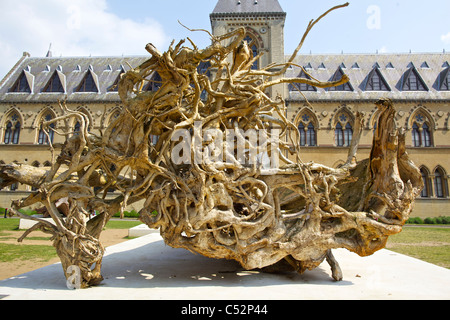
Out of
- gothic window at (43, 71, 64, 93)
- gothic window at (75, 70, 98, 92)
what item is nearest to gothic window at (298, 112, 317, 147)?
gothic window at (75, 70, 98, 92)

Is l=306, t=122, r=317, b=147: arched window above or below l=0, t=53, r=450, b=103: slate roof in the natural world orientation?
below

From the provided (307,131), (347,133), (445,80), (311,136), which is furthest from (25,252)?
(445,80)

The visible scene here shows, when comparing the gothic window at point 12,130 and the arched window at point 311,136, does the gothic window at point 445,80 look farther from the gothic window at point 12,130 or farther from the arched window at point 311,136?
the gothic window at point 12,130

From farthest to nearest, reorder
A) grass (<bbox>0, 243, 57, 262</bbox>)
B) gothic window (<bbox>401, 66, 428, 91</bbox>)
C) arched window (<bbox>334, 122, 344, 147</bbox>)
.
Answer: gothic window (<bbox>401, 66, 428, 91</bbox>) → arched window (<bbox>334, 122, 344, 147</bbox>) → grass (<bbox>0, 243, 57, 262</bbox>)

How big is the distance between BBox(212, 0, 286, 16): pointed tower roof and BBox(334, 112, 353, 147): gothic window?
42.3 feet

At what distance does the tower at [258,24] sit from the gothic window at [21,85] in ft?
73.1

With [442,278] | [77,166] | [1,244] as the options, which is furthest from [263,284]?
[1,244]

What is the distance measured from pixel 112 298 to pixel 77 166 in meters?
2.69

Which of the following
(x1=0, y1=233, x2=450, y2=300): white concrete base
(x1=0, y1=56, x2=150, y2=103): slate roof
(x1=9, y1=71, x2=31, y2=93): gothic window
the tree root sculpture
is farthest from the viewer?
(x1=9, y1=71, x2=31, y2=93): gothic window

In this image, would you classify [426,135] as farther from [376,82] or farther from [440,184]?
[376,82]

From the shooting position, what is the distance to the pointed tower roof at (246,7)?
101 ft

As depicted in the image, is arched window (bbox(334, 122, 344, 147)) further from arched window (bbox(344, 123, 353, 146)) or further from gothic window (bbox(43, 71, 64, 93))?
gothic window (bbox(43, 71, 64, 93))

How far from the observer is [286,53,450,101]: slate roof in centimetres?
2933

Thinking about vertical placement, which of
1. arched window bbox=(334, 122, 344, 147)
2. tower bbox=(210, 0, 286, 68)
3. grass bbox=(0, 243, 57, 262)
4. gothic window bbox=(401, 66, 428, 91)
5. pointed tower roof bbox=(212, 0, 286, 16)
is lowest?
grass bbox=(0, 243, 57, 262)
